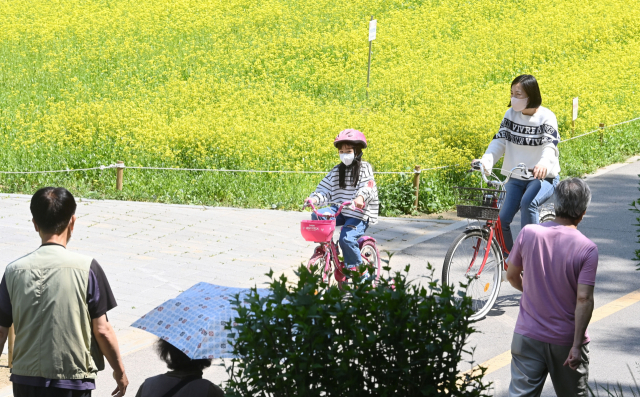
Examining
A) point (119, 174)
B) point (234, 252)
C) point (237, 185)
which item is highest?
point (119, 174)

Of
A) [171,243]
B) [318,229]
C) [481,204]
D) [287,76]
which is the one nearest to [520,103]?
[481,204]

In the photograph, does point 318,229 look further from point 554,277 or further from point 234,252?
point 554,277

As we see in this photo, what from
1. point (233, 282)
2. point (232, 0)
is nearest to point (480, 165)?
point (233, 282)

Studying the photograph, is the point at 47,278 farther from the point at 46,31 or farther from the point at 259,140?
the point at 46,31

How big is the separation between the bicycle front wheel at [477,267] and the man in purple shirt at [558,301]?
95.5 inches

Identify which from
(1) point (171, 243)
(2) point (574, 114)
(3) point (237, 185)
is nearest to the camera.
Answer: (1) point (171, 243)

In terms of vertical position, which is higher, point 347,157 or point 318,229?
point 347,157

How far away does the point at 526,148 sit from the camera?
6770 millimetres

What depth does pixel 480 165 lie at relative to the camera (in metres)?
6.61

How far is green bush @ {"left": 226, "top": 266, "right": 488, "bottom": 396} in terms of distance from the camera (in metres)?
2.80

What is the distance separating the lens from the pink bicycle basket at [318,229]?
646 centimetres

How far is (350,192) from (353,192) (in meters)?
0.03

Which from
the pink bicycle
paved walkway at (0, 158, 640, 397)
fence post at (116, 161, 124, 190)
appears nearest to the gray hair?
Result: paved walkway at (0, 158, 640, 397)

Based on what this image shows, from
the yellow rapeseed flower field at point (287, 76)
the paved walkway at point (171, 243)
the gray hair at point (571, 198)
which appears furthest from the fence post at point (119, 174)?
the gray hair at point (571, 198)
